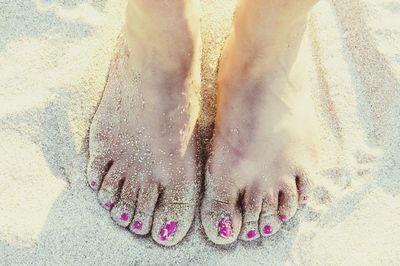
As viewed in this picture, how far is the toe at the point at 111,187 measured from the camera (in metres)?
1.38

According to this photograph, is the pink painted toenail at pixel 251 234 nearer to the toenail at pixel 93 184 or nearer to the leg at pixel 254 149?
the leg at pixel 254 149

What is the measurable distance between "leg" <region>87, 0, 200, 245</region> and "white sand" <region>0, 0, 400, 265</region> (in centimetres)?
5

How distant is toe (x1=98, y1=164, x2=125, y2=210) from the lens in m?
1.38

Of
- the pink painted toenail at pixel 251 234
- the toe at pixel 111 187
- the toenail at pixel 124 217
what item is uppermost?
the toe at pixel 111 187

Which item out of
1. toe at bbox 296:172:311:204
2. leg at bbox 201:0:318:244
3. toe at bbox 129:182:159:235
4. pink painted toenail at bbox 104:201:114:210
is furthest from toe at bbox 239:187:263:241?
pink painted toenail at bbox 104:201:114:210

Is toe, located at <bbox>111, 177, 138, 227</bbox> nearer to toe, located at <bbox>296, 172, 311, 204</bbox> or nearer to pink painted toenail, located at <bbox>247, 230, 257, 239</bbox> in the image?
pink painted toenail, located at <bbox>247, 230, 257, 239</bbox>

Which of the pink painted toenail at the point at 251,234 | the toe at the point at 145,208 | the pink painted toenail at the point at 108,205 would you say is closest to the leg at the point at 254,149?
the pink painted toenail at the point at 251,234

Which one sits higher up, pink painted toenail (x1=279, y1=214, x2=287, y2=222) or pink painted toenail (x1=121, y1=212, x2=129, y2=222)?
pink painted toenail (x1=279, y1=214, x2=287, y2=222)

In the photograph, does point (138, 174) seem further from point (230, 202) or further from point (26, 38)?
point (26, 38)

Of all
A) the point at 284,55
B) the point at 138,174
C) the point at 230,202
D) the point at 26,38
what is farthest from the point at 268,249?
the point at 26,38

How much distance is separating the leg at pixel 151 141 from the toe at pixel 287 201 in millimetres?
213

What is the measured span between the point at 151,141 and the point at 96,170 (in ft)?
0.51

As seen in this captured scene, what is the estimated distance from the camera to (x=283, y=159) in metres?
1.40

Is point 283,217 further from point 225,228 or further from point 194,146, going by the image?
point 194,146
